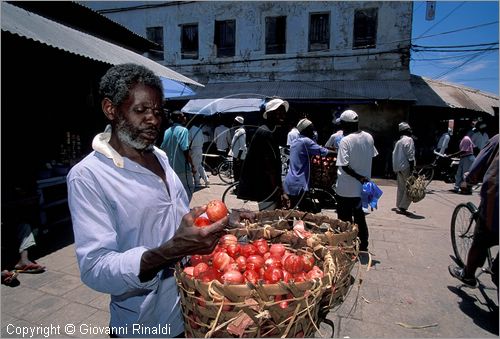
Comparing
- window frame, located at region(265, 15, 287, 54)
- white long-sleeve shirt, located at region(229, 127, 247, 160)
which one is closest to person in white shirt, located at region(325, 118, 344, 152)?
white long-sleeve shirt, located at region(229, 127, 247, 160)

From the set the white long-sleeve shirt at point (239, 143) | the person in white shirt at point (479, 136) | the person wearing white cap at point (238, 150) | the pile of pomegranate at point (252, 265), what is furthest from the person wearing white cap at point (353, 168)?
the person in white shirt at point (479, 136)

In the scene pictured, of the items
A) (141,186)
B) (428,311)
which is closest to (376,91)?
(428,311)

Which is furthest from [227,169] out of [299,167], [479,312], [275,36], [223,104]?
[479,312]

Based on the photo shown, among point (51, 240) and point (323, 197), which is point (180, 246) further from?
point (323, 197)

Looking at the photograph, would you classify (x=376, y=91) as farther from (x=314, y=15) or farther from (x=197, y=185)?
(x=197, y=185)

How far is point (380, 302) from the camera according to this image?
366cm

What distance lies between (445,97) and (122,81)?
17.4m

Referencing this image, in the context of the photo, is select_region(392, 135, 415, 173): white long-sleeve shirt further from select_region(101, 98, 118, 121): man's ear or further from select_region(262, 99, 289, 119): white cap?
select_region(101, 98, 118, 121): man's ear

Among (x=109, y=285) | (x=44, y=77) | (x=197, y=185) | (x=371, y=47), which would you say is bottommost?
(x=197, y=185)

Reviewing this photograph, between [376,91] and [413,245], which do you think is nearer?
[413,245]

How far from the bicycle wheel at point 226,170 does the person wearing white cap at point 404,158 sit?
6.12 m

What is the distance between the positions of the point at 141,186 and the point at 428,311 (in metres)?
3.51

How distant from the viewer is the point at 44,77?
661 cm

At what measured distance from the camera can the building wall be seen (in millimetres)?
15289
